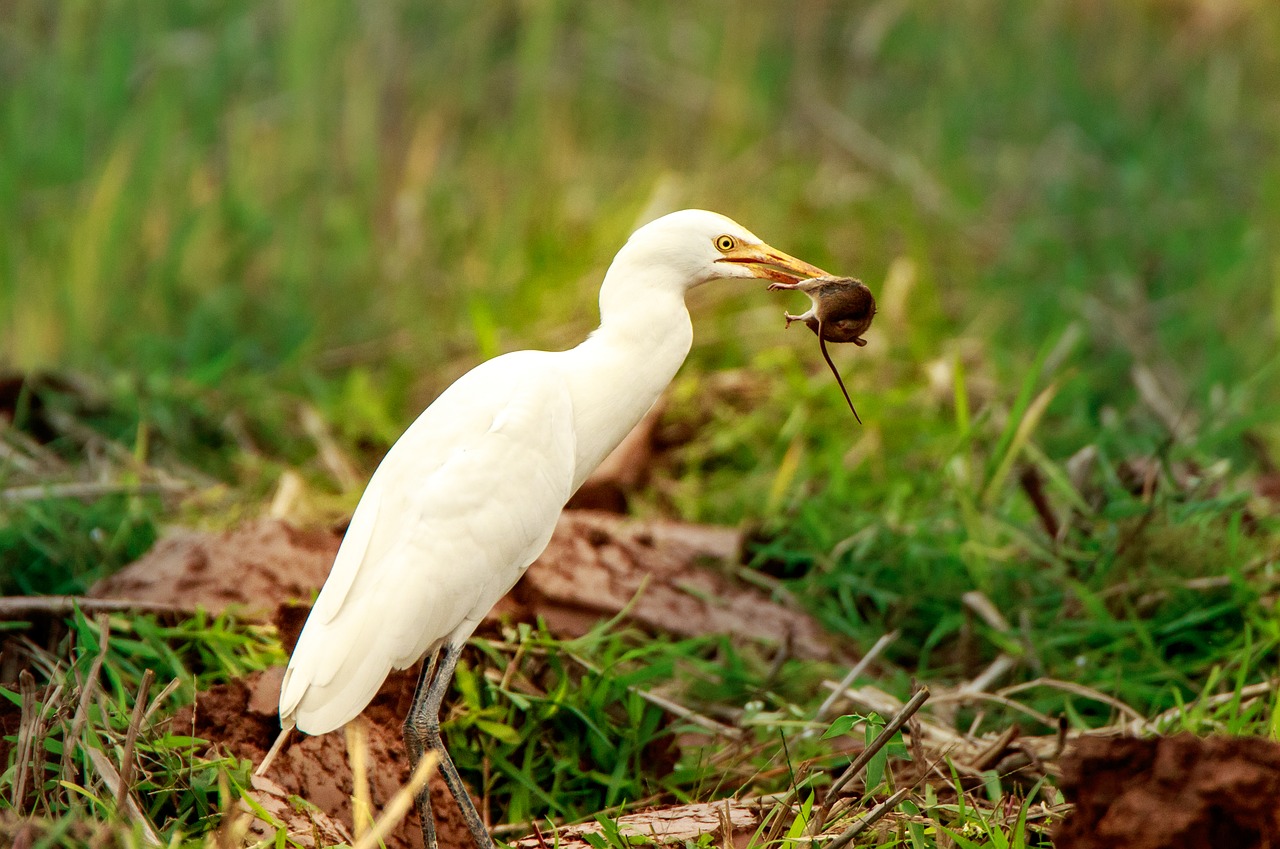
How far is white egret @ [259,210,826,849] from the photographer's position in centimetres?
217

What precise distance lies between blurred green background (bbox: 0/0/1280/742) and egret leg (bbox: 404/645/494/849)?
3.96 feet

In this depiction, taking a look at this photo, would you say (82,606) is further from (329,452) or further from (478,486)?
(329,452)

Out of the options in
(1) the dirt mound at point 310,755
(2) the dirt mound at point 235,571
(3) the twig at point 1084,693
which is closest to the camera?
(1) the dirt mound at point 310,755

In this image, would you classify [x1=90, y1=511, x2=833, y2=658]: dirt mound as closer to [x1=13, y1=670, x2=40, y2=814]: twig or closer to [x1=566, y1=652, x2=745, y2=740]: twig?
[x1=566, y1=652, x2=745, y2=740]: twig

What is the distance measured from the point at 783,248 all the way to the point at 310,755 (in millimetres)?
3583

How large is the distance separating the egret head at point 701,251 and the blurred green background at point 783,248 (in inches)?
39.7

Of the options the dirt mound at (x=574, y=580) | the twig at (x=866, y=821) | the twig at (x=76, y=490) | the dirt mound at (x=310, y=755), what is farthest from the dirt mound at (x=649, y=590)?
the twig at (x=76, y=490)

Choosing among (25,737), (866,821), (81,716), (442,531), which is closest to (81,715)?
(81,716)

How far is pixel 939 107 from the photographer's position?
668 cm

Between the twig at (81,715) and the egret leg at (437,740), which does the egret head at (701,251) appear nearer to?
the egret leg at (437,740)

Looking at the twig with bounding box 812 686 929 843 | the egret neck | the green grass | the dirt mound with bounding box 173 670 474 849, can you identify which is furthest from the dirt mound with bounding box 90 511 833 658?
the twig with bounding box 812 686 929 843

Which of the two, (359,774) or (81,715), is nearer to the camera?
(359,774)

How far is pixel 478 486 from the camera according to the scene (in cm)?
229

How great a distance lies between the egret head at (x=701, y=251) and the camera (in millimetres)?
2381
